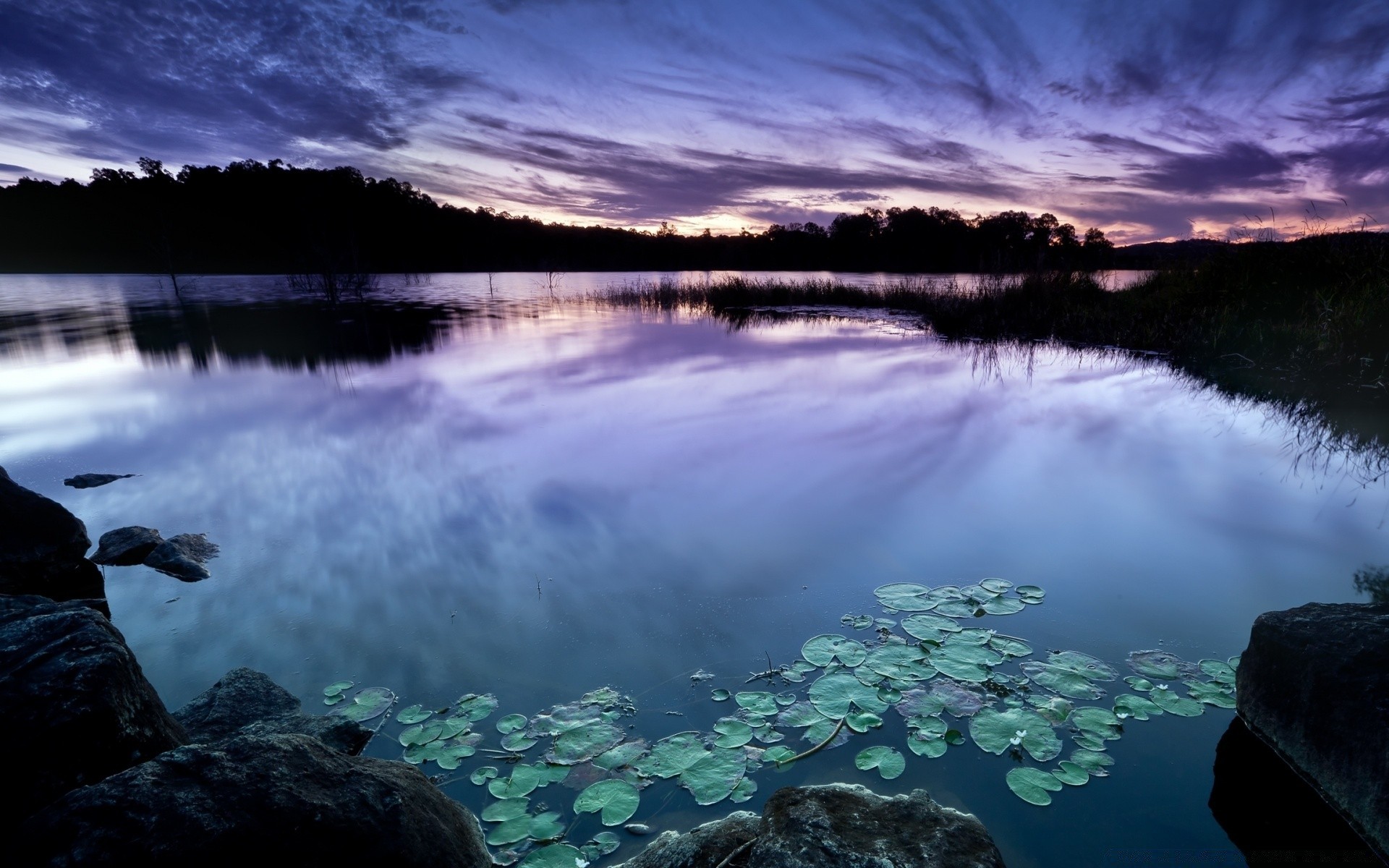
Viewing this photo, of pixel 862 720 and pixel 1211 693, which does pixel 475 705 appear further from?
pixel 1211 693

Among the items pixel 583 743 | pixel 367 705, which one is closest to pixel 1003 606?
pixel 583 743

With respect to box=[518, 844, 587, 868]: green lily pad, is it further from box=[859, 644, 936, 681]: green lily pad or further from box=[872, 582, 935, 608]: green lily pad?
box=[872, 582, 935, 608]: green lily pad

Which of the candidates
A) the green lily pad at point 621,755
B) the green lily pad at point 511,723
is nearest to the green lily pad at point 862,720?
the green lily pad at point 621,755

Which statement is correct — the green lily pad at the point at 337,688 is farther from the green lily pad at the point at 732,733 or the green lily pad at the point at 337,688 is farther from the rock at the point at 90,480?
the rock at the point at 90,480

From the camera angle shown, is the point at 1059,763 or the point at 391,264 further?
the point at 391,264

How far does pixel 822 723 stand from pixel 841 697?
0.23 meters

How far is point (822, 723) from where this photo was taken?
2924 mm

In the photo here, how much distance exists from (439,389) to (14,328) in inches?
801

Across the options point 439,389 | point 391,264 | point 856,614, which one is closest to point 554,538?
point 856,614

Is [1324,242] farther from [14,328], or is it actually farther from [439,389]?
[14,328]

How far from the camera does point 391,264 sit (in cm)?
7800

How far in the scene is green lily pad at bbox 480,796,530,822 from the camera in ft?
7.86

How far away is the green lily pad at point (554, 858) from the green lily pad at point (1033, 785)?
1.79 metres

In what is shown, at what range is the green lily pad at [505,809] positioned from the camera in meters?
2.40
